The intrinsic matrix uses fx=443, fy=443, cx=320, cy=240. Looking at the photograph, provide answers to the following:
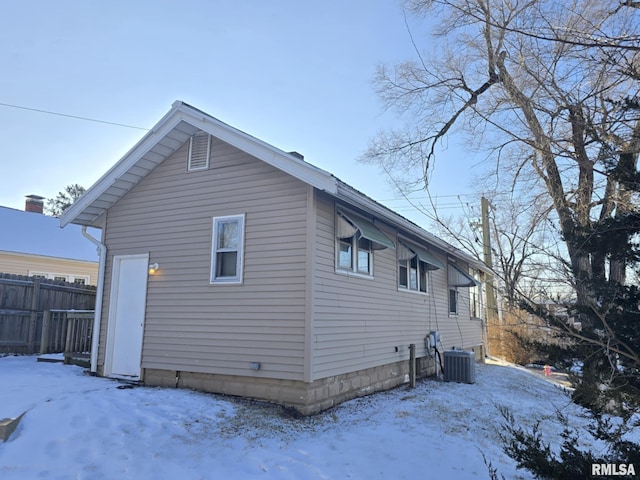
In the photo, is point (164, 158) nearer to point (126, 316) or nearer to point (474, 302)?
point (126, 316)

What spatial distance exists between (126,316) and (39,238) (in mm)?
13850

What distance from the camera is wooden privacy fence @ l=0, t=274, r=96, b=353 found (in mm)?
10977

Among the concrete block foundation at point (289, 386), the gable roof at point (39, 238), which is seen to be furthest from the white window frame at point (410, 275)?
the gable roof at point (39, 238)

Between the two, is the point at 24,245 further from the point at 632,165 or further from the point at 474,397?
the point at 632,165

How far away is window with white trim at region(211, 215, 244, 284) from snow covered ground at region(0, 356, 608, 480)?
2.04 m

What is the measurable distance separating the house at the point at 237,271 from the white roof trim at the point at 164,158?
24mm

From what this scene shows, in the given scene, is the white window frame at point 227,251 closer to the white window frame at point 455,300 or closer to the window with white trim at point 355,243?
the window with white trim at point 355,243

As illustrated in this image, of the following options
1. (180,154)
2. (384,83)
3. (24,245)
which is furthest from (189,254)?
(24,245)

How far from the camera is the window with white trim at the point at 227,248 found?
7.73m

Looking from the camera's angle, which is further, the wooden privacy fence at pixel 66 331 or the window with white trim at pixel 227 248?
A: the wooden privacy fence at pixel 66 331

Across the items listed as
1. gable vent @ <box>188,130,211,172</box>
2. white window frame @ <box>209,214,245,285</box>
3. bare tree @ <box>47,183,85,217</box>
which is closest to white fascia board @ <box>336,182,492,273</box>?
white window frame @ <box>209,214,245,285</box>

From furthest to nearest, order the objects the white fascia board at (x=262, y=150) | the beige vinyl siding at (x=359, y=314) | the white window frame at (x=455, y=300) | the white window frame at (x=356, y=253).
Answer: the white window frame at (x=455, y=300)
the white window frame at (x=356, y=253)
the beige vinyl siding at (x=359, y=314)
the white fascia board at (x=262, y=150)

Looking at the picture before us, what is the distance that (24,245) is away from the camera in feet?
60.6

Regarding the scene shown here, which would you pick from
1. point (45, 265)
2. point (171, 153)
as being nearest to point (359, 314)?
point (171, 153)
